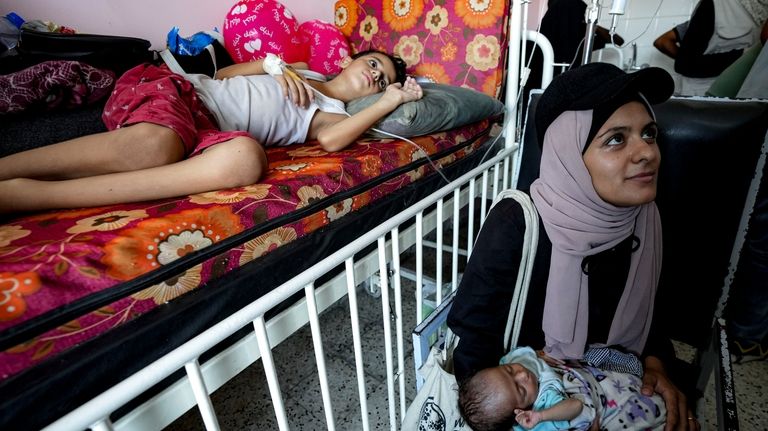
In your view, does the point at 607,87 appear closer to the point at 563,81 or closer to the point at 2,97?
the point at 563,81

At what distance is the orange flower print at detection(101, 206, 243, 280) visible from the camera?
22.0 inches

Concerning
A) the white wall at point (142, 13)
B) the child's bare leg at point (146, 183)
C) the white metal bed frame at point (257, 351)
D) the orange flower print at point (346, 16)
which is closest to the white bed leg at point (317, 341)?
the white metal bed frame at point (257, 351)

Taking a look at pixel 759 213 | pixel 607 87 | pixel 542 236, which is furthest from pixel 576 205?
pixel 759 213

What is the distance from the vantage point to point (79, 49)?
3.80 feet

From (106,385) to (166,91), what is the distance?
77cm

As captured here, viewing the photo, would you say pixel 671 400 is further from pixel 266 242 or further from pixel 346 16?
pixel 346 16

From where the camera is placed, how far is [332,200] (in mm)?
866

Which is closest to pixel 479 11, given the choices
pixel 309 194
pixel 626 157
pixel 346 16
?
pixel 346 16

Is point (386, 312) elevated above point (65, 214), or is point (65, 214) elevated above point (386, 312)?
point (65, 214)

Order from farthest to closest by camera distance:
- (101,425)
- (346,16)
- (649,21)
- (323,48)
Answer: (649,21) → (346,16) → (323,48) → (101,425)

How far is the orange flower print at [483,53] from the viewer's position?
152 cm

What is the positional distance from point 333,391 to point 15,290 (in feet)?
3.51

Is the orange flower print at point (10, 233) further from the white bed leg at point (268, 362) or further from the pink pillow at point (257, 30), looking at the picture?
the pink pillow at point (257, 30)

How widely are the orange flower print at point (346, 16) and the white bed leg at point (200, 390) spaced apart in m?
1.85
